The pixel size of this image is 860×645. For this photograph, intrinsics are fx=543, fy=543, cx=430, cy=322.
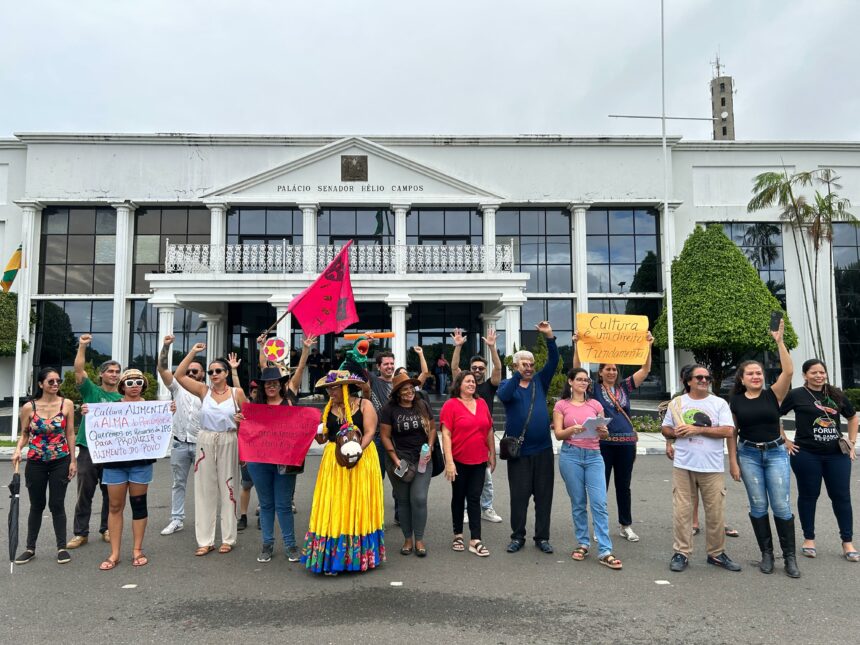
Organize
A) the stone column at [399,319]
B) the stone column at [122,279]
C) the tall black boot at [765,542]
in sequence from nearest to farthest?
the tall black boot at [765,542] < the stone column at [399,319] < the stone column at [122,279]

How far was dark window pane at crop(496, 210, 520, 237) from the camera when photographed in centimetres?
2166

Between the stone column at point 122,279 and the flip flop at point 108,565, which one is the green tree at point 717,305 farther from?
the stone column at point 122,279

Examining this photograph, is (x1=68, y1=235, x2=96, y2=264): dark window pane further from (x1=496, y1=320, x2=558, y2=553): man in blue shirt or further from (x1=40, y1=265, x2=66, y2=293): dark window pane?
(x1=496, y1=320, x2=558, y2=553): man in blue shirt

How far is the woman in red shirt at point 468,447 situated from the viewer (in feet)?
17.5

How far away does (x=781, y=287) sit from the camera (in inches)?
882

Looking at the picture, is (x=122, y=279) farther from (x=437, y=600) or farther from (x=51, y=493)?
(x=437, y=600)

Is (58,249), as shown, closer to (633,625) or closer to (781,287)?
(633,625)

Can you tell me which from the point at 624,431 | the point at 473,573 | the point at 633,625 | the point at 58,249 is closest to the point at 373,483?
the point at 473,573

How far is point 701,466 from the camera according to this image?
4891mm

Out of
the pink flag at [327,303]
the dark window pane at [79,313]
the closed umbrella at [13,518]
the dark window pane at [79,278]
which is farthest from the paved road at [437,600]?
the dark window pane at [79,278]

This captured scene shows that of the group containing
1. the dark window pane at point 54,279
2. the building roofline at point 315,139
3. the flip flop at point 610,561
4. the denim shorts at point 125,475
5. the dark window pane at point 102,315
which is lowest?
the flip flop at point 610,561

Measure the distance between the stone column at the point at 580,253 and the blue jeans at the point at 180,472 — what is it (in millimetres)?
17386

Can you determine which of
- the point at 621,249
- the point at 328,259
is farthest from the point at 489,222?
the point at 328,259

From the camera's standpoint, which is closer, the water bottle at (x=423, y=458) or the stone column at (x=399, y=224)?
the water bottle at (x=423, y=458)
